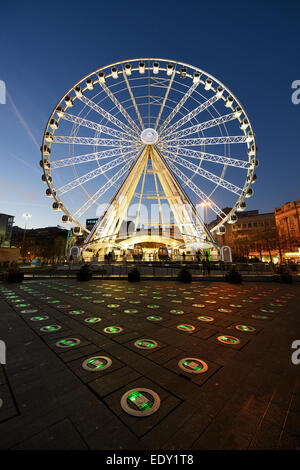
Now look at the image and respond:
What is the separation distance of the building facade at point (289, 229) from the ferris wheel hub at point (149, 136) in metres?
39.2

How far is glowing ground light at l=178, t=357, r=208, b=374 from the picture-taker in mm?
2870

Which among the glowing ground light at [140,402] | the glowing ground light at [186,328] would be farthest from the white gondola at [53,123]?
the glowing ground light at [140,402]

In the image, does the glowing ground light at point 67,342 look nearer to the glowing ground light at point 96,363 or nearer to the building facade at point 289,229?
the glowing ground light at point 96,363

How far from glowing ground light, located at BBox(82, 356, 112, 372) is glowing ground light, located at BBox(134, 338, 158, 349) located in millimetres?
718

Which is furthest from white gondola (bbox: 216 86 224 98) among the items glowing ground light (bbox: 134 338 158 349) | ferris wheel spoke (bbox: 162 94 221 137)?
glowing ground light (bbox: 134 338 158 349)

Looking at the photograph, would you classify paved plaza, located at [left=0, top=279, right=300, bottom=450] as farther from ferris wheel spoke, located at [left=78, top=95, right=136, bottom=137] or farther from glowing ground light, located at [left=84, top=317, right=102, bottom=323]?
ferris wheel spoke, located at [left=78, top=95, right=136, bottom=137]

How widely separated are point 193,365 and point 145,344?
42.8 inches

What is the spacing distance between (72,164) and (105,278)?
16024mm

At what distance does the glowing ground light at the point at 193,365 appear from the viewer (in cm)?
287

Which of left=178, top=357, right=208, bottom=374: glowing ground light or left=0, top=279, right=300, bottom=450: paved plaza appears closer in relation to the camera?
left=0, top=279, right=300, bottom=450: paved plaza

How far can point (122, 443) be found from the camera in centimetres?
167

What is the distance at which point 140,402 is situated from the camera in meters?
2.21

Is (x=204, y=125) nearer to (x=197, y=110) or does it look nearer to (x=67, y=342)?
(x=197, y=110)
